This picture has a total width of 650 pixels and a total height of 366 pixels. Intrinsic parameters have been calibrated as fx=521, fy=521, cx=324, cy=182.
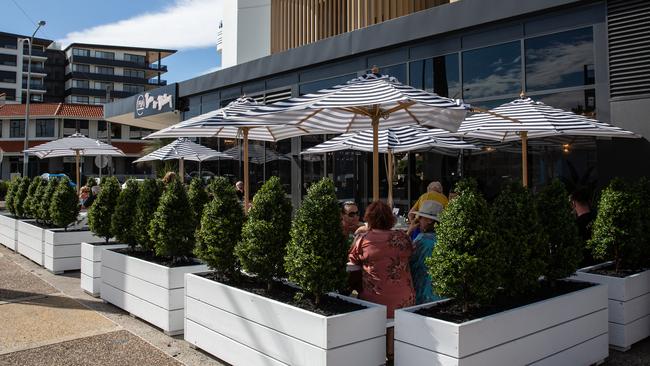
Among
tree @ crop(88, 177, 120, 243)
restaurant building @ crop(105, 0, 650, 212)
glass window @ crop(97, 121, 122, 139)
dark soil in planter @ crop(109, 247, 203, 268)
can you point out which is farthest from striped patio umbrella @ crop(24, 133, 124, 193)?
glass window @ crop(97, 121, 122, 139)

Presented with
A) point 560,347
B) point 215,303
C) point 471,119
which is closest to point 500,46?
point 471,119

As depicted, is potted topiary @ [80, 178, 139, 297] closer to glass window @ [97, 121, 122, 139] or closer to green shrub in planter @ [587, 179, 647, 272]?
green shrub in planter @ [587, 179, 647, 272]

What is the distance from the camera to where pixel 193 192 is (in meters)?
6.16

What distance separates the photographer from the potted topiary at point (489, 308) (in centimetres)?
346

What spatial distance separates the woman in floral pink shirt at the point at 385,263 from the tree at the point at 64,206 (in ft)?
21.9

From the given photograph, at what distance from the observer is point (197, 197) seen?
20.2 ft

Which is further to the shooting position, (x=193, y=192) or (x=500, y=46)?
(x=500, y=46)

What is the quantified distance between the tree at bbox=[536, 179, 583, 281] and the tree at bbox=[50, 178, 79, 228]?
7.72 m

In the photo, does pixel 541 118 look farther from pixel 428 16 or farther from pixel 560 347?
pixel 428 16

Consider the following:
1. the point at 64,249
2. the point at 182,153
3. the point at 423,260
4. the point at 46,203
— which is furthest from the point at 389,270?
the point at 182,153

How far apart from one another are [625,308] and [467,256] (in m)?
2.28

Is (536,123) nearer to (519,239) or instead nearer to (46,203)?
(519,239)

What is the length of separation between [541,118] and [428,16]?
4787 mm

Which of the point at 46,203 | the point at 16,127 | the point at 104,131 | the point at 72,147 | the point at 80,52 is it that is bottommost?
the point at 46,203
